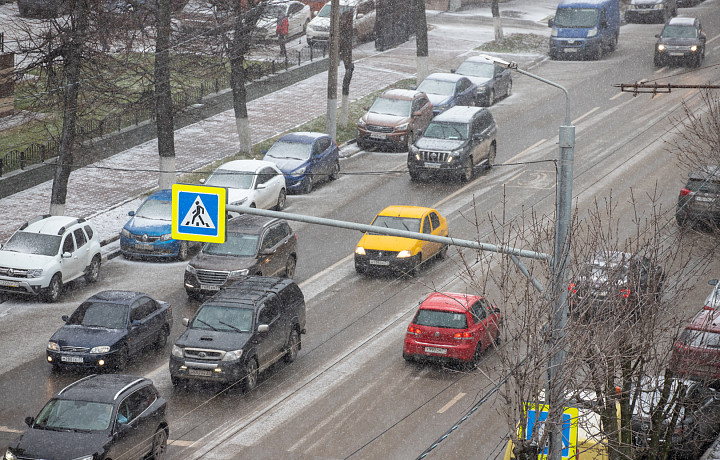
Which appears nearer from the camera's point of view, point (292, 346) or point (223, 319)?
point (223, 319)

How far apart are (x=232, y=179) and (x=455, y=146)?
7.13 m

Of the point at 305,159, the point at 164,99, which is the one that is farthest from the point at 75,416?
the point at 305,159

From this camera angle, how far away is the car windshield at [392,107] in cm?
3825

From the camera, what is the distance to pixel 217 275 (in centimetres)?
2602

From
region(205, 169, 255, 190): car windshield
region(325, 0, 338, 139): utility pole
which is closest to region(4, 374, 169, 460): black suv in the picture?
region(205, 169, 255, 190): car windshield

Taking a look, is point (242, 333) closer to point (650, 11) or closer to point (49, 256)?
point (49, 256)

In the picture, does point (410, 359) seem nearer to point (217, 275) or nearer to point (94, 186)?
point (217, 275)

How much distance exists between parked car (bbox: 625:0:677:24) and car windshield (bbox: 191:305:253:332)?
130 ft

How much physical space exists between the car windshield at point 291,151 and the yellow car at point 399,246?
6415mm

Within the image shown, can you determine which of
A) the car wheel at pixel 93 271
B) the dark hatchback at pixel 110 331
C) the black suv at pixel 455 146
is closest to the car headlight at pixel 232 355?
the dark hatchback at pixel 110 331

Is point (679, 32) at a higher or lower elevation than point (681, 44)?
higher

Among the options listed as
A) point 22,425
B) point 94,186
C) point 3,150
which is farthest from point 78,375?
point 3,150

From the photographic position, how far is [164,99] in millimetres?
32844

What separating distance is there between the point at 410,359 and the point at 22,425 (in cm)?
769
